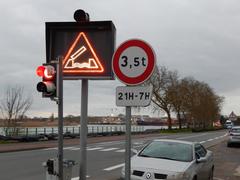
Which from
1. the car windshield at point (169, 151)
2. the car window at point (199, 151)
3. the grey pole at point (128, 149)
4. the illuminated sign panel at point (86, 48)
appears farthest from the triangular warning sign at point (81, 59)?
the car window at point (199, 151)

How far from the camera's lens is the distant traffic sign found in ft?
20.3

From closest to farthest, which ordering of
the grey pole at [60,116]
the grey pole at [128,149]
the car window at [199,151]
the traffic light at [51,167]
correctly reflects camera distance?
the grey pole at [128,149], the grey pole at [60,116], the traffic light at [51,167], the car window at [199,151]

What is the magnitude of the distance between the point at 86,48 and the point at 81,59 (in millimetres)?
201

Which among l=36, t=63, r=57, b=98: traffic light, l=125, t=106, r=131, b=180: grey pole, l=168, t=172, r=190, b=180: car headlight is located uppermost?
l=36, t=63, r=57, b=98: traffic light

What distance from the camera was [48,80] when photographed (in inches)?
305

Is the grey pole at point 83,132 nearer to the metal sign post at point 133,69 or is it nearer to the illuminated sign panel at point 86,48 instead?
the illuminated sign panel at point 86,48

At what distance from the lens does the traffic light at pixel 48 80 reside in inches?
301

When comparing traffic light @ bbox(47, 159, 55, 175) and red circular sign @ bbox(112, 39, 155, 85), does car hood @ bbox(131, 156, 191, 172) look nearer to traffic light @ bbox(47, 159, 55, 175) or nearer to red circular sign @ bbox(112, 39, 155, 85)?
traffic light @ bbox(47, 159, 55, 175)

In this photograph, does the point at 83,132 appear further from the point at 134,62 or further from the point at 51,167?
the point at 134,62

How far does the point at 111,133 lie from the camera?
59.5 m

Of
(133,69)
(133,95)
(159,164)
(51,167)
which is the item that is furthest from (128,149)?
(159,164)

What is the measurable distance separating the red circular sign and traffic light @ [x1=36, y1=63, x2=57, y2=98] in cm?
165

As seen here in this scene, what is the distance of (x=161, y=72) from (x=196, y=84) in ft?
63.9

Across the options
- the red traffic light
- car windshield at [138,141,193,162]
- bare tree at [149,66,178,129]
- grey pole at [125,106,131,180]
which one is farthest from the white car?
bare tree at [149,66,178,129]
